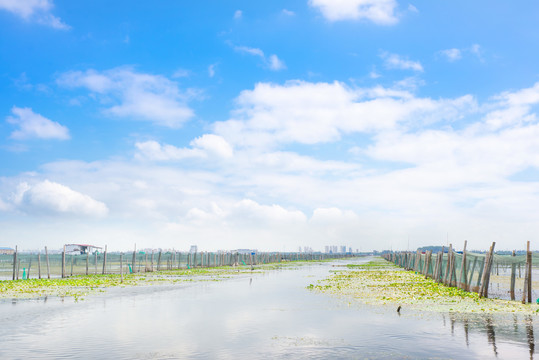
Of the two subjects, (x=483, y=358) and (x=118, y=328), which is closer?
(x=483, y=358)

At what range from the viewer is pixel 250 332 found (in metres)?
16.2

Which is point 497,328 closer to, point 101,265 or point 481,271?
point 481,271

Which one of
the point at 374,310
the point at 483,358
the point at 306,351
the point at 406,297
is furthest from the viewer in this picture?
the point at 406,297

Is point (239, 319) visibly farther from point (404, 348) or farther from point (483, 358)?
point (483, 358)

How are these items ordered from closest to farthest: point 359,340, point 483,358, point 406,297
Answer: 1. point 483,358
2. point 359,340
3. point 406,297

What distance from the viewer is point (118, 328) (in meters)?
16.9

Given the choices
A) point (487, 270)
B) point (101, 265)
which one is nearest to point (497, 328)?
point (487, 270)

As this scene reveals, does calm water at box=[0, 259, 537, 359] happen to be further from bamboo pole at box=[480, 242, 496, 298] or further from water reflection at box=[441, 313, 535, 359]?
bamboo pole at box=[480, 242, 496, 298]

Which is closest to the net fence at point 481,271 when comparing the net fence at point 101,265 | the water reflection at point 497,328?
the water reflection at point 497,328

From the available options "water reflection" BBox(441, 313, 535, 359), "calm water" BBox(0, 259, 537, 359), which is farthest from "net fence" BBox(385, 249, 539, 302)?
"calm water" BBox(0, 259, 537, 359)

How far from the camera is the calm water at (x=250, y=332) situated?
13.0 m

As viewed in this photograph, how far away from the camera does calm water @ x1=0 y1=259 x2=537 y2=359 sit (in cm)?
1299

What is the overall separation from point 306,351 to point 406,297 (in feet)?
48.9

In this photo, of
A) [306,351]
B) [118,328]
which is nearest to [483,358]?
[306,351]
